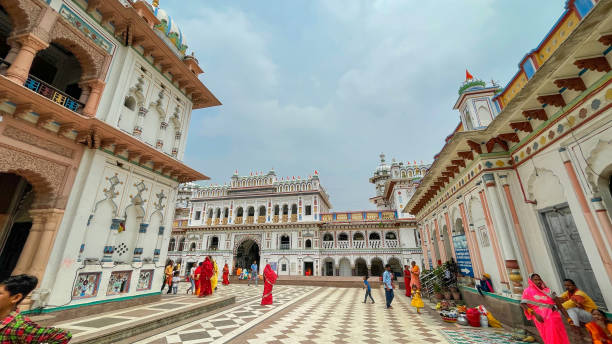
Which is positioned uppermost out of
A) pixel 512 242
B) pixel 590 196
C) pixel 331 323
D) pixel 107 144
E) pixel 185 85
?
pixel 185 85

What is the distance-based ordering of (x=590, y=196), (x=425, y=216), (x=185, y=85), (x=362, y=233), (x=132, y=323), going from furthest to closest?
(x=362, y=233) → (x=425, y=216) → (x=185, y=85) → (x=132, y=323) → (x=590, y=196)

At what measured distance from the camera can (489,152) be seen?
6.21 metres

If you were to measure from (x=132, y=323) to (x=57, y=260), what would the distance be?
8.29ft

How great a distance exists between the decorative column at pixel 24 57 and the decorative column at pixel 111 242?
3.77 meters

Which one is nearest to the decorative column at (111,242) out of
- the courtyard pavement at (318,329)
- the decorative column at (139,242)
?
the decorative column at (139,242)

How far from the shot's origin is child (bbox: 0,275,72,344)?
159 cm

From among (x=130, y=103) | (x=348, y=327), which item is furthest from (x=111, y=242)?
(x=348, y=327)

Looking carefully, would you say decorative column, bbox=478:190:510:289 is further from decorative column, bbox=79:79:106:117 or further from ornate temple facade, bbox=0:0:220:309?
decorative column, bbox=79:79:106:117

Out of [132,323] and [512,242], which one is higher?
[512,242]

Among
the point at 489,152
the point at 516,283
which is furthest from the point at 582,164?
the point at 516,283

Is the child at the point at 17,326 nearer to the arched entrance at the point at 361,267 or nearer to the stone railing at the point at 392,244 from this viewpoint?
the stone railing at the point at 392,244

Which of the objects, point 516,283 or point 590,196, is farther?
point 516,283

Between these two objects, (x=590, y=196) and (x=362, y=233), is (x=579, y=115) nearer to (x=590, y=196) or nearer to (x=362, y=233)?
(x=590, y=196)

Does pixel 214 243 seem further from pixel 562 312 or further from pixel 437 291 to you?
pixel 562 312
